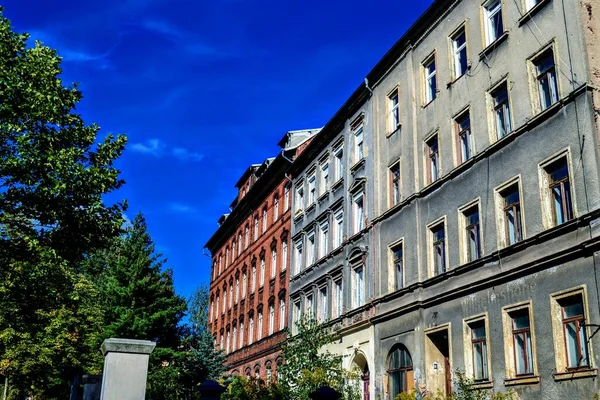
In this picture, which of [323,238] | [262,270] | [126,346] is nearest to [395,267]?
[323,238]

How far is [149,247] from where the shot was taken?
1651 inches

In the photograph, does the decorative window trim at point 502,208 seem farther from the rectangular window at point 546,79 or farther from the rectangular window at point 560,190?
the rectangular window at point 546,79

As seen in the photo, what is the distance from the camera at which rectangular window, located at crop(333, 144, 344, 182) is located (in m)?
29.9

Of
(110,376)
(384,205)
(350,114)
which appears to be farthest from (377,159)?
(110,376)

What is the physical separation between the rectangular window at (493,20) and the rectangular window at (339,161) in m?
11.7

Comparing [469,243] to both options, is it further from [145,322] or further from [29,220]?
[145,322]

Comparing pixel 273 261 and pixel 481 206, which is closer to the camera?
pixel 481 206

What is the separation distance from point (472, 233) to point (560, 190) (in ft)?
12.4

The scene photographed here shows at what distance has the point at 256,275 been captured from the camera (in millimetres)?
41125

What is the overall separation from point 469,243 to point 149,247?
91.4ft

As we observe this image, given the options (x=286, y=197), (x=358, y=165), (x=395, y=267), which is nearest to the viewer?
Result: (x=395, y=267)

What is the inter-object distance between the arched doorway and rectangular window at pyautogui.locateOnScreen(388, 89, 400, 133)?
9.11 meters

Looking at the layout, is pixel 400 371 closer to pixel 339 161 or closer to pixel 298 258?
pixel 339 161

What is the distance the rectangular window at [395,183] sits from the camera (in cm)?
2378
